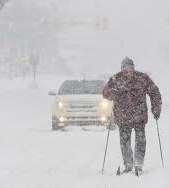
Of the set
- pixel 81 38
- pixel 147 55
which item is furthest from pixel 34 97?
pixel 147 55

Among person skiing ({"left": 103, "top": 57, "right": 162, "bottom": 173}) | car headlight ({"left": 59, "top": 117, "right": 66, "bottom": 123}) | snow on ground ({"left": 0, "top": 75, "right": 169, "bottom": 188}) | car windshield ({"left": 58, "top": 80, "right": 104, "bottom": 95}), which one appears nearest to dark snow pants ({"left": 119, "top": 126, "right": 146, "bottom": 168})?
person skiing ({"left": 103, "top": 57, "right": 162, "bottom": 173})

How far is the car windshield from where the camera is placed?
22125 mm

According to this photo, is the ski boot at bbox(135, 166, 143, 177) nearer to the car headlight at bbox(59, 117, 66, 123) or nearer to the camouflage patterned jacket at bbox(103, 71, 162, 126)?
the camouflage patterned jacket at bbox(103, 71, 162, 126)

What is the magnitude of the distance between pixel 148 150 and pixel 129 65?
4433mm

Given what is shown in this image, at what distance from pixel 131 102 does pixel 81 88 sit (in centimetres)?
1124

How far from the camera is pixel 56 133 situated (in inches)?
787

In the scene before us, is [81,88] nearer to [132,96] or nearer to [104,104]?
[104,104]

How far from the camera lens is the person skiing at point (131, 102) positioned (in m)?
11.2

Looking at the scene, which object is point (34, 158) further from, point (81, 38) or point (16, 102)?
point (81, 38)

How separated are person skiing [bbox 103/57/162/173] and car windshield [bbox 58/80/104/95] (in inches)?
410

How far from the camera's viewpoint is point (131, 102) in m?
11.3

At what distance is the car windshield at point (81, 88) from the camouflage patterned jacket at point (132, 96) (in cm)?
1044

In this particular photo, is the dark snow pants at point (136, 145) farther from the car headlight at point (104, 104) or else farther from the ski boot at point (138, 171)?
the car headlight at point (104, 104)

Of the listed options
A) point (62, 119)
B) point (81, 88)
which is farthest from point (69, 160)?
point (81, 88)
